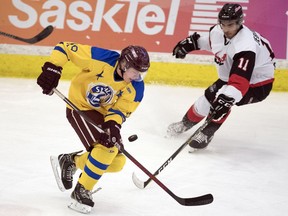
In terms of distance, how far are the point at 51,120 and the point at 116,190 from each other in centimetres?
136

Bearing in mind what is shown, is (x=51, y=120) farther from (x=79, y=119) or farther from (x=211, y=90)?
(x=79, y=119)

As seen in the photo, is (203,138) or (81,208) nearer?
(81,208)

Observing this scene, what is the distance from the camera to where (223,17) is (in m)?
3.73

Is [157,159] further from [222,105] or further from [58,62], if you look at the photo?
[58,62]

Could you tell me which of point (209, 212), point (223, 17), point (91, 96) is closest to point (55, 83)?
point (91, 96)

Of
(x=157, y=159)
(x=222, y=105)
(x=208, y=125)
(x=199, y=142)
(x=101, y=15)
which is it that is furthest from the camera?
(x=101, y=15)

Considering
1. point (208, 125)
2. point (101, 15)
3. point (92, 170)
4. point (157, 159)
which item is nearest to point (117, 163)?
point (92, 170)

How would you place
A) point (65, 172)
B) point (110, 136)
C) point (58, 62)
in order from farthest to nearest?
point (65, 172) → point (58, 62) → point (110, 136)

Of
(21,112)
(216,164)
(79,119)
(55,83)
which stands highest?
(55,83)

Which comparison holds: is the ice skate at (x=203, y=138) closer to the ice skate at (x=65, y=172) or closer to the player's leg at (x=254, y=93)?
the player's leg at (x=254, y=93)

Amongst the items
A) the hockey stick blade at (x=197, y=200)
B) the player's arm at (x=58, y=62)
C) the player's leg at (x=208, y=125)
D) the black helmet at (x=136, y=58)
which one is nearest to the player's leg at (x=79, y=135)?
the player's arm at (x=58, y=62)

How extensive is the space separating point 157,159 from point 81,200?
1021 mm

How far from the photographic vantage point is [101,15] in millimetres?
5430

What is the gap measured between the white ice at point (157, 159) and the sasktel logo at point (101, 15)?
50cm
